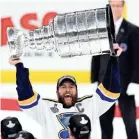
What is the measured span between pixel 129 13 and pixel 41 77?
0.83 meters

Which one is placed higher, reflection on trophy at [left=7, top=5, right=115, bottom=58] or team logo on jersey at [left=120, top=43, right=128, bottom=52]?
reflection on trophy at [left=7, top=5, right=115, bottom=58]

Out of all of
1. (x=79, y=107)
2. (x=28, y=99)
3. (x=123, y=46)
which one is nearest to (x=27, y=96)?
(x=28, y=99)

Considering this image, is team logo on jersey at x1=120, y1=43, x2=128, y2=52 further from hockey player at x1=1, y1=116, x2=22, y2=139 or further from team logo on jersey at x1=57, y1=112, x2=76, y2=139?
hockey player at x1=1, y1=116, x2=22, y2=139

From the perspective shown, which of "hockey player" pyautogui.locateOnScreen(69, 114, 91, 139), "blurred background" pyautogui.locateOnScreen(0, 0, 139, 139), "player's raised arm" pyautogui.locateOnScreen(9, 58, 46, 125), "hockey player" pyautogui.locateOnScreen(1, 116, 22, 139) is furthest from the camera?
"blurred background" pyautogui.locateOnScreen(0, 0, 139, 139)

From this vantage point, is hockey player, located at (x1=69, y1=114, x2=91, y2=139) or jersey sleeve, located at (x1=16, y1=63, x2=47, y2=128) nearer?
hockey player, located at (x1=69, y1=114, x2=91, y2=139)

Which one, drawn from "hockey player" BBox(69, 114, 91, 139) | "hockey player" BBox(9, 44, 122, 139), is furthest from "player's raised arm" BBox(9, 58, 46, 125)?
"hockey player" BBox(69, 114, 91, 139)

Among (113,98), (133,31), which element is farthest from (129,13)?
(113,98)

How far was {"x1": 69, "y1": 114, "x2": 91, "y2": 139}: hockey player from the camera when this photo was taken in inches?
83.2

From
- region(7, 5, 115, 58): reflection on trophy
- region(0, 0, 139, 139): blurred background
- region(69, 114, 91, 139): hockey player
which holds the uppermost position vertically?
region(7, 5, 115, 58): reflection on trophy

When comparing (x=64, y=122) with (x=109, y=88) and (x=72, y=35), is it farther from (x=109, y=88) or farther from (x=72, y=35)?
(x=72, y=35)

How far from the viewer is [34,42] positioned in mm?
2475

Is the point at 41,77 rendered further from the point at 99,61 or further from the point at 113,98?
the point at 113,98

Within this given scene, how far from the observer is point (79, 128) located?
6.97 feet

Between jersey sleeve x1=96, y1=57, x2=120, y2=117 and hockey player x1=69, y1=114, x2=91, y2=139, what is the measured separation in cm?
57
